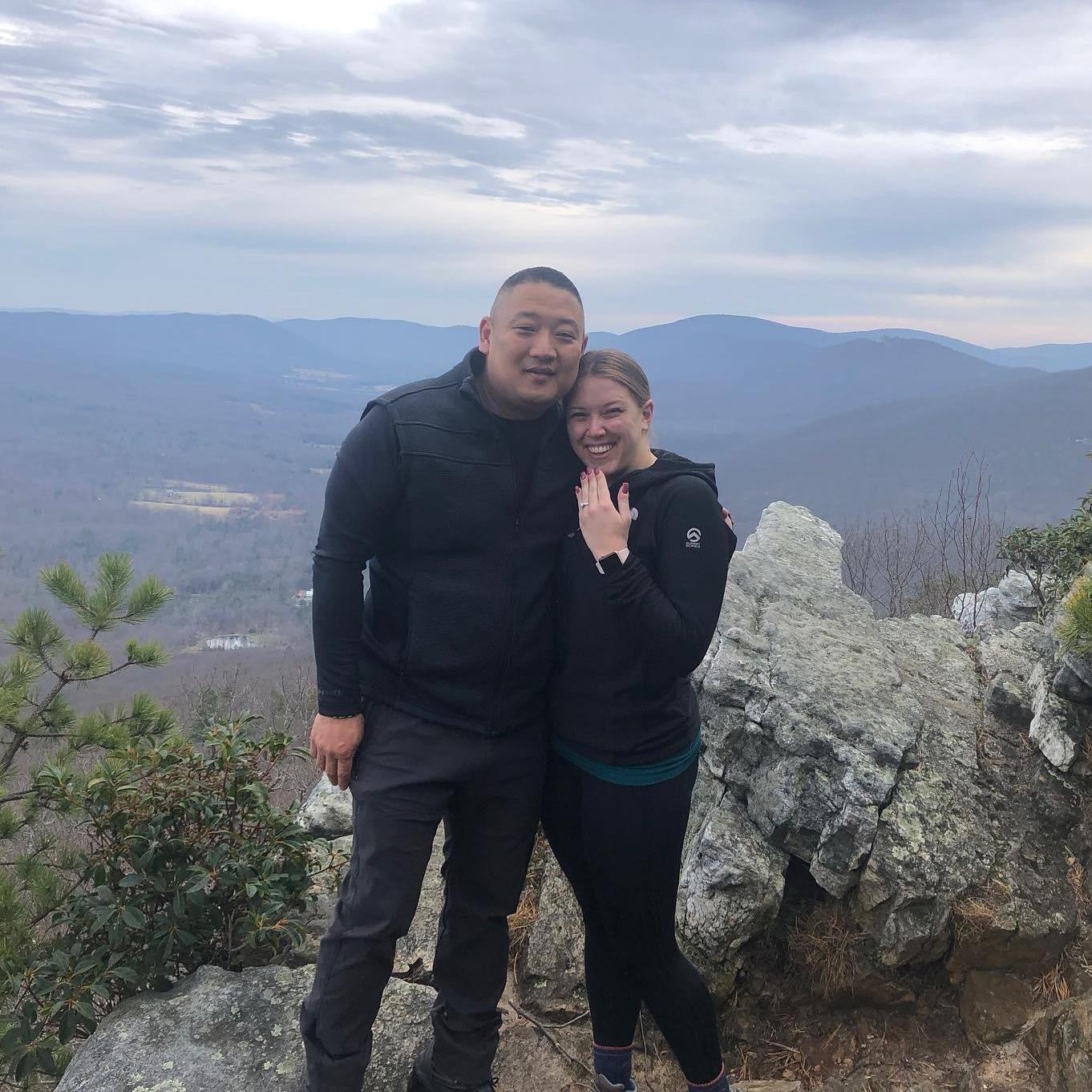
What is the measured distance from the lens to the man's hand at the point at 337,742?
3.27m

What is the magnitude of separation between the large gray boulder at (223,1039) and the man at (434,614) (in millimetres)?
519

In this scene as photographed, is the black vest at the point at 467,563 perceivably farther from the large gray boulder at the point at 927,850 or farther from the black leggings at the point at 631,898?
the large gray boulder at the point at 927,850

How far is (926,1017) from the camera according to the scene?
13.7 ft

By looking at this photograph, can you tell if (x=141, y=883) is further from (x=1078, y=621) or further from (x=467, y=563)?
(x=1078, y=621)

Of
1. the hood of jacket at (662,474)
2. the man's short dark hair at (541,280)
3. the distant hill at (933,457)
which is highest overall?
the man's short dark hair at (541,280)

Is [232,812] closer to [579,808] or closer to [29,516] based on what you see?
[579,808]

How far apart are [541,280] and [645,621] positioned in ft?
4.29

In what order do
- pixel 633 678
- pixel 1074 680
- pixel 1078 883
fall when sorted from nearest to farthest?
pixel 633 678
pixel 1078 883
pixel 1074 680

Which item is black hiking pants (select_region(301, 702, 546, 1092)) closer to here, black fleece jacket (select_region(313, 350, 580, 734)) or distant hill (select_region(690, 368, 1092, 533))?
black fleece jacket (select_region(313, 350, 580, 734))

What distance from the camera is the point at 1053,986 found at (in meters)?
4.10

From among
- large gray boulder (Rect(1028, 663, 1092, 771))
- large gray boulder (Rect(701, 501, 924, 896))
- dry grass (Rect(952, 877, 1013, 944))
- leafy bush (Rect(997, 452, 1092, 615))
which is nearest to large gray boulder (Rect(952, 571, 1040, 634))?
leafy bush (Rect(997, 452, 1092, 615))

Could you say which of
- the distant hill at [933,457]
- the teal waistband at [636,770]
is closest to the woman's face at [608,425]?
the teal waistband at [636,770]

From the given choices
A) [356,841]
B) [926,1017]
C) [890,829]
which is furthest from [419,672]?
[926,1017]

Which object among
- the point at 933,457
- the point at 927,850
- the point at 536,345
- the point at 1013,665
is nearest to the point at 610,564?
the point at 536,345
